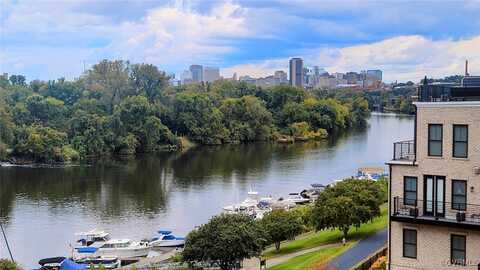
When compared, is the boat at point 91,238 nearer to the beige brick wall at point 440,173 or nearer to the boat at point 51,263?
the boat at point 51,263

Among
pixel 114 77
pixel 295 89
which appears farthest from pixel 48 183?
Result: pixel 295 89

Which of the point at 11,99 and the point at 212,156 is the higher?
the point at 11,99

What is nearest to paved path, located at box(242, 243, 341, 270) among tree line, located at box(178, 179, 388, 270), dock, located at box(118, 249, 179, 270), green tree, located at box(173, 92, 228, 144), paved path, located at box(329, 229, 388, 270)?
tree line, located at box(178, 179, 388, 270)

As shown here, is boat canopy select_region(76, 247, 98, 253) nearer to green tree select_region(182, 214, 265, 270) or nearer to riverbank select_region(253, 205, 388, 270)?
riverbank select_region(253, 205, 388, 270)

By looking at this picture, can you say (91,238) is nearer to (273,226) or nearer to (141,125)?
(273,226)

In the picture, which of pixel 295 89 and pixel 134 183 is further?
pixel 295 89

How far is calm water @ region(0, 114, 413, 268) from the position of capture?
41938 mm

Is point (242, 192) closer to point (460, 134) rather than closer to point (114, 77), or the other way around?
point (460, 134)

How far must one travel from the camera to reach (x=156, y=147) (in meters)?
94.8

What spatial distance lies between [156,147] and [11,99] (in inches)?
1130

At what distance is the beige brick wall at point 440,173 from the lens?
15.9 meters

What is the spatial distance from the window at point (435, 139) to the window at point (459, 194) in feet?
2.62

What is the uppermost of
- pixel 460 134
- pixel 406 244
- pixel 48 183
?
pixel 460 134

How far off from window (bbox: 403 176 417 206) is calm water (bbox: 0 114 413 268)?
75.3 feet
